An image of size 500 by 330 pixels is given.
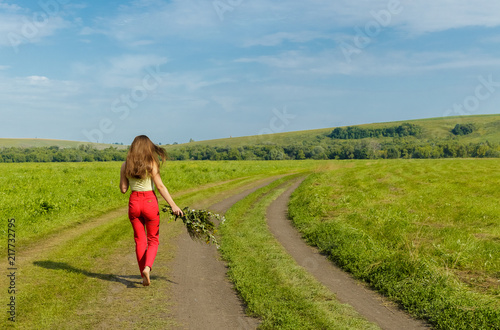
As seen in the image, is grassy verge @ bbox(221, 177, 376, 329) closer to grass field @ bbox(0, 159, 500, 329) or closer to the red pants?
grass field @ bbox(0, 159, 500, 329)

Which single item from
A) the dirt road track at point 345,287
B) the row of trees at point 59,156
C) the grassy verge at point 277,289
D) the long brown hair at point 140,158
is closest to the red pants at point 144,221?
the long brown hair at point 140,158

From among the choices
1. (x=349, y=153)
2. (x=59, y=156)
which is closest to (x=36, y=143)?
(x=59, y=156)

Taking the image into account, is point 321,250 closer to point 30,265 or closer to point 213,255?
point 213,255

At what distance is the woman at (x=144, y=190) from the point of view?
7332 millimetres

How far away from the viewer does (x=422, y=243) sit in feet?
34.5

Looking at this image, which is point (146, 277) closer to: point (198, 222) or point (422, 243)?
point (198, 222)

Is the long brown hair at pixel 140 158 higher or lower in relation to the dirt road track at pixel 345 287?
higher

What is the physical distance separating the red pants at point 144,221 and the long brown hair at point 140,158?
429 mm

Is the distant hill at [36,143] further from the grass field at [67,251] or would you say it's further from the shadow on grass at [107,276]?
Result: the shadow on grass at [107,276]

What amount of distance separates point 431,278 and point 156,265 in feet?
20.3

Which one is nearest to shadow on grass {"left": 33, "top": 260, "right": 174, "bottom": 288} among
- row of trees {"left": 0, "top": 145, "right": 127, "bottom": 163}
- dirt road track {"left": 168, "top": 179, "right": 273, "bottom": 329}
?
dirt road track {"left": 168, "top": 179, "right": 273, "bottom": 329}

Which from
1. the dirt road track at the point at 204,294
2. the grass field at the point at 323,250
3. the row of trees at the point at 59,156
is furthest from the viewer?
the row of trees at the point at 59,156

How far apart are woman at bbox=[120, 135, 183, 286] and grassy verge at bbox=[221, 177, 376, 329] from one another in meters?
1.89

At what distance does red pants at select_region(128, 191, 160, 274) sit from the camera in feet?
24.4
